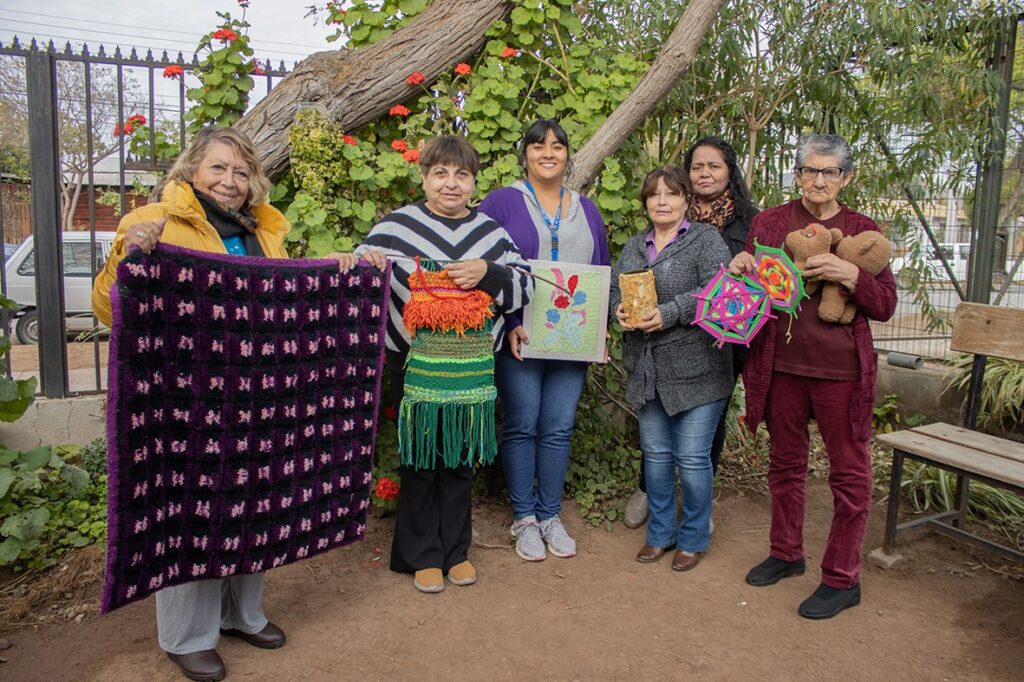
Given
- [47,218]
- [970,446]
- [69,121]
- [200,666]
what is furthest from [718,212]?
[69,121]

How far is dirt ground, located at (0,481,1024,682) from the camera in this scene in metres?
2.82

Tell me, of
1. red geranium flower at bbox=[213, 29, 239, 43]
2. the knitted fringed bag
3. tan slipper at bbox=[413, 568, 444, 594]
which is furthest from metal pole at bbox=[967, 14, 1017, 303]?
red geranium flower at bbox=[213, 29, 239, 43]

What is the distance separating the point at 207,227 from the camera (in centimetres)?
259

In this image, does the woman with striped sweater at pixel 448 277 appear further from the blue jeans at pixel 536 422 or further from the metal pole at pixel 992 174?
the metal pole at pixel 992 174

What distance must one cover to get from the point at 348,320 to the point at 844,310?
1964 mm

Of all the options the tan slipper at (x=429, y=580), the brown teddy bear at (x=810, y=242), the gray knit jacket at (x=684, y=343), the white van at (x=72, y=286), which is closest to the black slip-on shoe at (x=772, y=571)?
the gray knit jacket at (x=684, y=343)

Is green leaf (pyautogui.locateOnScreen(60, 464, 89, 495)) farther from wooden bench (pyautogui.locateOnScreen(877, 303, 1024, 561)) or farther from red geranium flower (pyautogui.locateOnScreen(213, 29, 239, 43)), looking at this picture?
wooden bench (pyautogui.locateOnScreen(877, 303, 1024, 561))

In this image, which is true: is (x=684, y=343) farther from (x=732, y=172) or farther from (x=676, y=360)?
(x=732, y=172)

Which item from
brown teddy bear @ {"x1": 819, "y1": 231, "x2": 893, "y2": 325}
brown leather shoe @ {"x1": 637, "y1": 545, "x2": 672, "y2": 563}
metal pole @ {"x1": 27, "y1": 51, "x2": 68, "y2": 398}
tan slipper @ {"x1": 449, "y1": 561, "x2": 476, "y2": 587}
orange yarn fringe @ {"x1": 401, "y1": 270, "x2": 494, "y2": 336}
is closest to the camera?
brown teddy bear @ {"x1": 819, "y1": 231, "x2": 893, "y2": 325}

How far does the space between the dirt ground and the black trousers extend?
0.51 feet

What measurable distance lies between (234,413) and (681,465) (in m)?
2.03

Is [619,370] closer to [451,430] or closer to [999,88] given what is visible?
[451,430]

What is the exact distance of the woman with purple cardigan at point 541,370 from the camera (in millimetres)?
3523

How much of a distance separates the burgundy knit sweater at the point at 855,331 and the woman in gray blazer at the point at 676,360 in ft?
0.61
